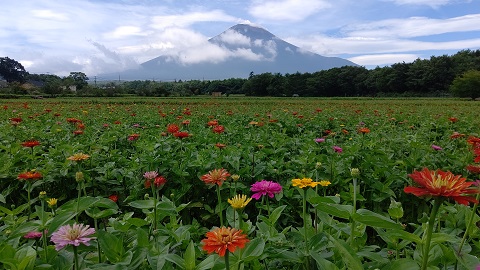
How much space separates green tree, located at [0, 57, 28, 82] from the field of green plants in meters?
80.1

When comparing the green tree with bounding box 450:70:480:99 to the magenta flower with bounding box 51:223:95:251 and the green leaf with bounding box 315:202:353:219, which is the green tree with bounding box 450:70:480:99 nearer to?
the green leaf with bounding box 315:202:353:219

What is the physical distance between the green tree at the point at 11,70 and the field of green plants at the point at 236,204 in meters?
80.1

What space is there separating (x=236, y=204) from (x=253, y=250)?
5.8 inches

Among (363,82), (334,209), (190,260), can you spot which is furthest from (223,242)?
(363,82)

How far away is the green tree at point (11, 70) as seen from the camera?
70.8 meters

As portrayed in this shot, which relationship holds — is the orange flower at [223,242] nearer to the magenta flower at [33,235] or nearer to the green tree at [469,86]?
the magenta flower at [33,235]

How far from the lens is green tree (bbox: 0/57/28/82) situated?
7075 cm

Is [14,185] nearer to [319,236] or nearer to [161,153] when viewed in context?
[161,153]

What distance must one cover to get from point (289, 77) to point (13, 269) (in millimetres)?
58557

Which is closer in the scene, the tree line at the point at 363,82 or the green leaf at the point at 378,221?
the green leaf at the point at 378,221

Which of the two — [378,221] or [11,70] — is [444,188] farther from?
[11,70]

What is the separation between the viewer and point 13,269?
40.6 inches

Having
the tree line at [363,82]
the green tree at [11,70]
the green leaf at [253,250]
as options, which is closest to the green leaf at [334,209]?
the green leaf at [253,250]

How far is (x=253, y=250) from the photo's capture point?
1.08 m
